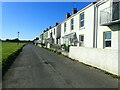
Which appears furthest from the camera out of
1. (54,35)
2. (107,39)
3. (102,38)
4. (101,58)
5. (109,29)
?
(54,35)

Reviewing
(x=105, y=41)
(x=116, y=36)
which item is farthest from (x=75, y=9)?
(x=116, y=36)

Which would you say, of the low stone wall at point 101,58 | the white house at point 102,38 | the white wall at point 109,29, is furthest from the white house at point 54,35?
the low stone wall at point 101,58

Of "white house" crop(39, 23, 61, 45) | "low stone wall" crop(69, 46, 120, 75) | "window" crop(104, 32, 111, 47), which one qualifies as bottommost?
"low stone wall" crop(69, 46, 120, 75)

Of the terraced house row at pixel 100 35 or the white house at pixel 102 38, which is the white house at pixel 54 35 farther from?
the white house at pixel 102 38

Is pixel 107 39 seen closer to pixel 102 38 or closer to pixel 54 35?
pixel 102 38

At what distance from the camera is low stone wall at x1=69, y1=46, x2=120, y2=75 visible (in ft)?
26.1

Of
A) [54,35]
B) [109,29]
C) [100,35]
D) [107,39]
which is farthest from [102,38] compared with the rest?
[54,35]

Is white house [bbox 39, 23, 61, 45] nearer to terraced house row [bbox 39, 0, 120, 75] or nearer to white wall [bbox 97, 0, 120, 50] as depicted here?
terraced house row [bbox 39, 0, 120, 75]

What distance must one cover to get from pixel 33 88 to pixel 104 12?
1051 cm

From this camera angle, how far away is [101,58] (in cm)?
933

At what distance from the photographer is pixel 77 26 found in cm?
1984

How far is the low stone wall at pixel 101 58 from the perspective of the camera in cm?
796

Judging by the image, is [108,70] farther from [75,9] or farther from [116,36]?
[75,9]

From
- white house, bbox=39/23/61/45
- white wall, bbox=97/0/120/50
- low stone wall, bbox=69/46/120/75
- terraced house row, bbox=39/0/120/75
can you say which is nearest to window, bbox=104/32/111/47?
terraced house row, bbox=39/0/120/75
